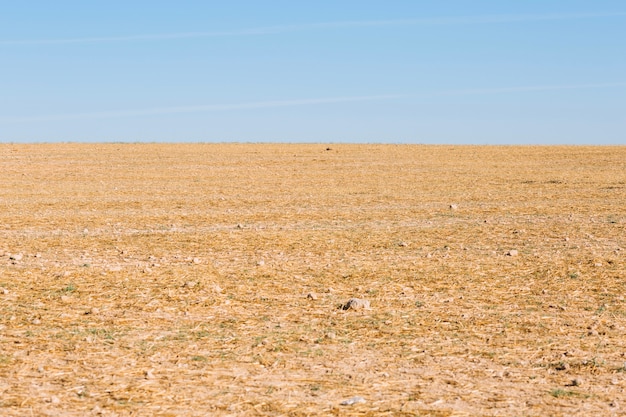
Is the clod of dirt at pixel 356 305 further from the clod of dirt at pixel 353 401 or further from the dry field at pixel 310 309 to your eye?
the clod of dirt at pixel 353 401

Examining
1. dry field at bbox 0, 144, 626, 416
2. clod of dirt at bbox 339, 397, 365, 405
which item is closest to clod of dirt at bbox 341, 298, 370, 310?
dry field at bbox 0, 144, 626, 416

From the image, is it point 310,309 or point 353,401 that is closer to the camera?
point 353,401

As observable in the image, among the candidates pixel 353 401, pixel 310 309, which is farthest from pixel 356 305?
pixel 353 401

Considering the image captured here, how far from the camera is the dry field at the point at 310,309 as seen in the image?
6664 mm

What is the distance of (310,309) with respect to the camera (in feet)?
32.0

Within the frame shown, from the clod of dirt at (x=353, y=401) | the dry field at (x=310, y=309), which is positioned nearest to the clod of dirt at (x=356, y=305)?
the dry field at (x=310, y=309)

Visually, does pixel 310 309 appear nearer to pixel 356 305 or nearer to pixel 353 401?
pixel 356 305

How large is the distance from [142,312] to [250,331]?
155 centimetres

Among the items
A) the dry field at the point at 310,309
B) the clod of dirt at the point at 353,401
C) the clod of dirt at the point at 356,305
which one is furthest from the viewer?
the clod of dirt at the point at 356,305

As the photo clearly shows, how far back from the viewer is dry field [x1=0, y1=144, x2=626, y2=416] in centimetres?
666

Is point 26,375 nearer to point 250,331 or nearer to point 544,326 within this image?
point 250,331

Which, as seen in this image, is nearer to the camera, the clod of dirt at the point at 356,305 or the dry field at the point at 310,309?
the dry field at the point at 310,309

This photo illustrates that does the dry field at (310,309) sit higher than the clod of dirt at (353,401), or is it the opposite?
the dry field at (310,309)

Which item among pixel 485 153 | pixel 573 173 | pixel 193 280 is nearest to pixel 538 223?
pixel 193 280
